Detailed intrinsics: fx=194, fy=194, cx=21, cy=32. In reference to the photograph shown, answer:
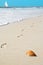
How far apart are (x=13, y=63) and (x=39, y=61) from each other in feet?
1.02

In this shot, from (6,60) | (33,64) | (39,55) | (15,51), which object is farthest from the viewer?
(15,51)

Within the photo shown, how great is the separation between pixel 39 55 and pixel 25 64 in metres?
0.36

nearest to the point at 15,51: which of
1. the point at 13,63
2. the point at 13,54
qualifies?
the point at 13,54

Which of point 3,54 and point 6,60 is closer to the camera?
point 6,60

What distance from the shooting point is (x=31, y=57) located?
8.04 feet

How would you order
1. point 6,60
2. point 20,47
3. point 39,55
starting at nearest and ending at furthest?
point 6,60
point 39,55
point 20,47

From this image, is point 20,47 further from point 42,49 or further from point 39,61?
point 39,61

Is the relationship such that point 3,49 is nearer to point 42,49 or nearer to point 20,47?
point 20,47

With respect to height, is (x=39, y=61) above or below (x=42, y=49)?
below

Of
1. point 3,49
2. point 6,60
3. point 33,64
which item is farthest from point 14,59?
point 3,49

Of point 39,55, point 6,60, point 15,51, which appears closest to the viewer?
point 6,60

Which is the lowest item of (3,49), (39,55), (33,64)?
(33,64)

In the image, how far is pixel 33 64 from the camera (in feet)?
7.27

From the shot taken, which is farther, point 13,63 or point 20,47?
point 20,47
